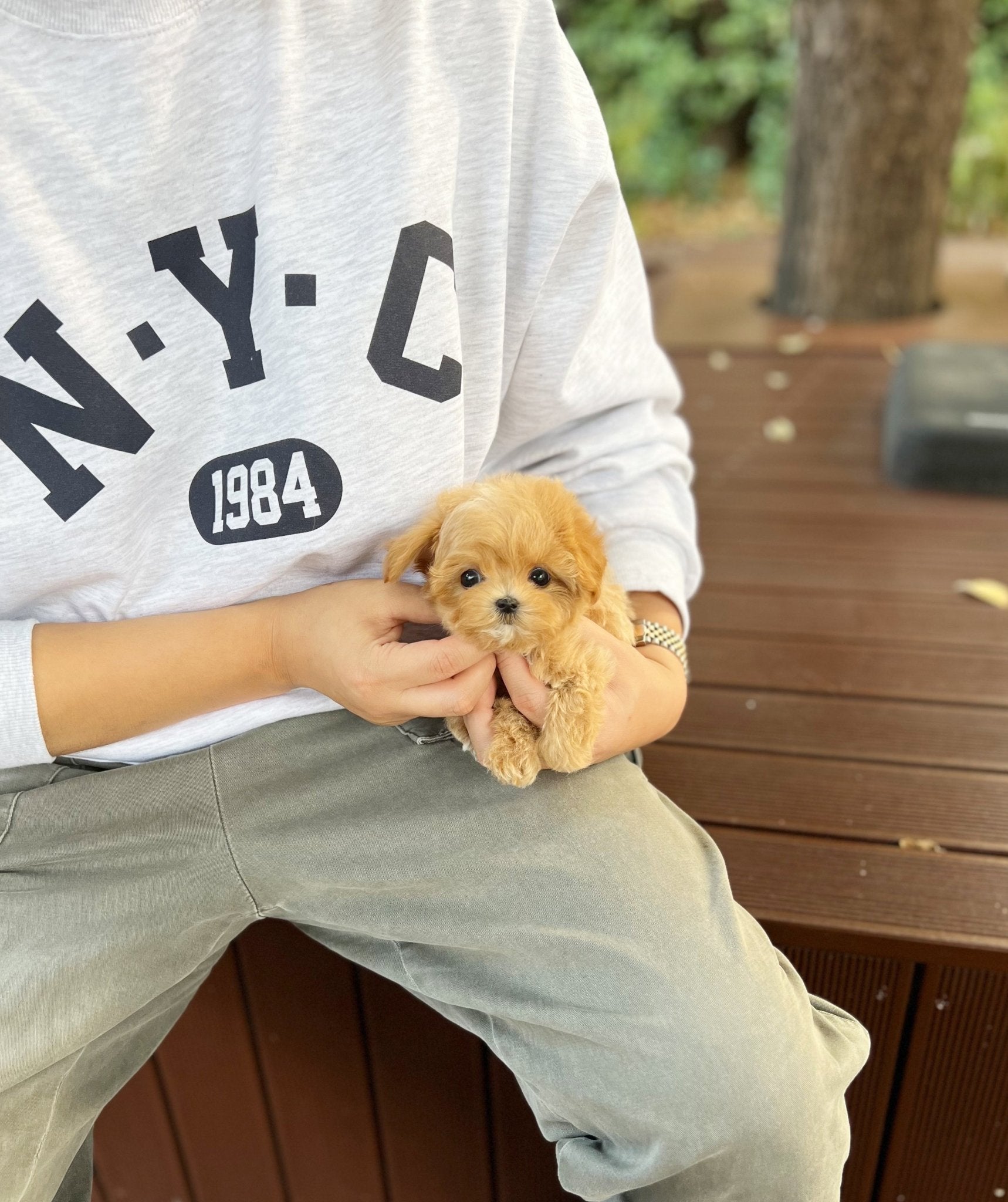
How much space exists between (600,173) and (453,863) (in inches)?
27.2

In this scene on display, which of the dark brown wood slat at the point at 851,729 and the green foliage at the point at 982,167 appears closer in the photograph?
the dark brown wood slat at the point at 851,729

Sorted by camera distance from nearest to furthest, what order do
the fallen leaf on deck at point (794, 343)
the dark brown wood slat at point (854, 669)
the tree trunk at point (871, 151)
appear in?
the dark brown wood slat at point (854, 669) → the tree trunk at point (871, 151) → the fallen leaf on deck at point (794, 343)

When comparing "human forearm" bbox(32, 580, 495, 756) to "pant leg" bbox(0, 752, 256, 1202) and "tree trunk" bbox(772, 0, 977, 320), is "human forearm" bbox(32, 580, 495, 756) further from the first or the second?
"tree trunk" bbox(772, 0, 977, 320)

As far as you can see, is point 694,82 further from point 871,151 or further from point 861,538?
point 861,538

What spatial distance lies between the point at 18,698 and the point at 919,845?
3.42 feet

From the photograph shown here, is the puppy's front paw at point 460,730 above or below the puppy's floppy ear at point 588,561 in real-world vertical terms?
below

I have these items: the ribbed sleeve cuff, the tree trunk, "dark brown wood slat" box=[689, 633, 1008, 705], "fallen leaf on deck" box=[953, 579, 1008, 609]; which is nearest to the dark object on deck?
"fallen leaf on deck" box=[953, 579, 1008, 609]

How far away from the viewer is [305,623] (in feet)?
3.06

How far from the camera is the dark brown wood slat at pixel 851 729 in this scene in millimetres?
1433

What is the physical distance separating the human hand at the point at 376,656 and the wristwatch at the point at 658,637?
0.65 ft

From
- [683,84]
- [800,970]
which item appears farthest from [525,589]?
[683,84]

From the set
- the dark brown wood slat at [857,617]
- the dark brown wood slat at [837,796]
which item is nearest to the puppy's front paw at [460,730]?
the dark brown wood slat at [837,796]

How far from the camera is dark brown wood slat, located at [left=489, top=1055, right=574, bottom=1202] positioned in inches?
49.4

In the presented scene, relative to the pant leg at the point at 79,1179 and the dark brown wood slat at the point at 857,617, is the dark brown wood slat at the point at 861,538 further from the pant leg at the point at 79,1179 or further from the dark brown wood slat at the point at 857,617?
the pant leg at the point at 79,1179
